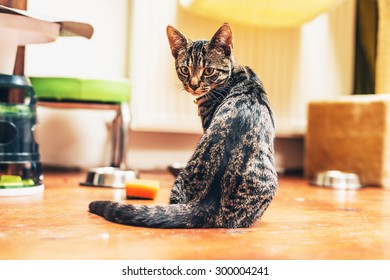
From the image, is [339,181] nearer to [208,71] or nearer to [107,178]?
[107,178]

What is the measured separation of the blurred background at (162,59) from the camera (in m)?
2.37

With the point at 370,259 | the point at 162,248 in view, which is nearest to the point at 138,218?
the point at 162,248

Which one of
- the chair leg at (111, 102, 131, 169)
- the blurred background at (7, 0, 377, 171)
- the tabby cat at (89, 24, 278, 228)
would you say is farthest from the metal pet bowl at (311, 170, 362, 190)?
the tabby cat at (89, 24, 278, 228)

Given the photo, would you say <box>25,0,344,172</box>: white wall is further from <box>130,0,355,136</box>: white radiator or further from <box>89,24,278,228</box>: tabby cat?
<box>89,24,278,228</box>: tabby cat

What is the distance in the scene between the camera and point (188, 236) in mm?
998

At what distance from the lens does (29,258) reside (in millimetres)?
821

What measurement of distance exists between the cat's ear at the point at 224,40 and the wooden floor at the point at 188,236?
0.40 m

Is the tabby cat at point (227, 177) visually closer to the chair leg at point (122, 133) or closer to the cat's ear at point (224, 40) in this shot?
the cat's ear at point (224, 40)

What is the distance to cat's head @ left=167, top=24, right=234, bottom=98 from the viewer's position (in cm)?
114

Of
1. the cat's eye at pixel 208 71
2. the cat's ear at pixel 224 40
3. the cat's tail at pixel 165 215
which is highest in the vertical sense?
the cat's ear at pixel 224 40

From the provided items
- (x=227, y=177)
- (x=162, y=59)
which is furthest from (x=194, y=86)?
(x=162, y=59)

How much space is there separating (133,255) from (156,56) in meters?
1.68

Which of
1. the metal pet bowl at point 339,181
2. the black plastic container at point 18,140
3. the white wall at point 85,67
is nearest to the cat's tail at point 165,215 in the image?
the black plastic container at point 18,140
